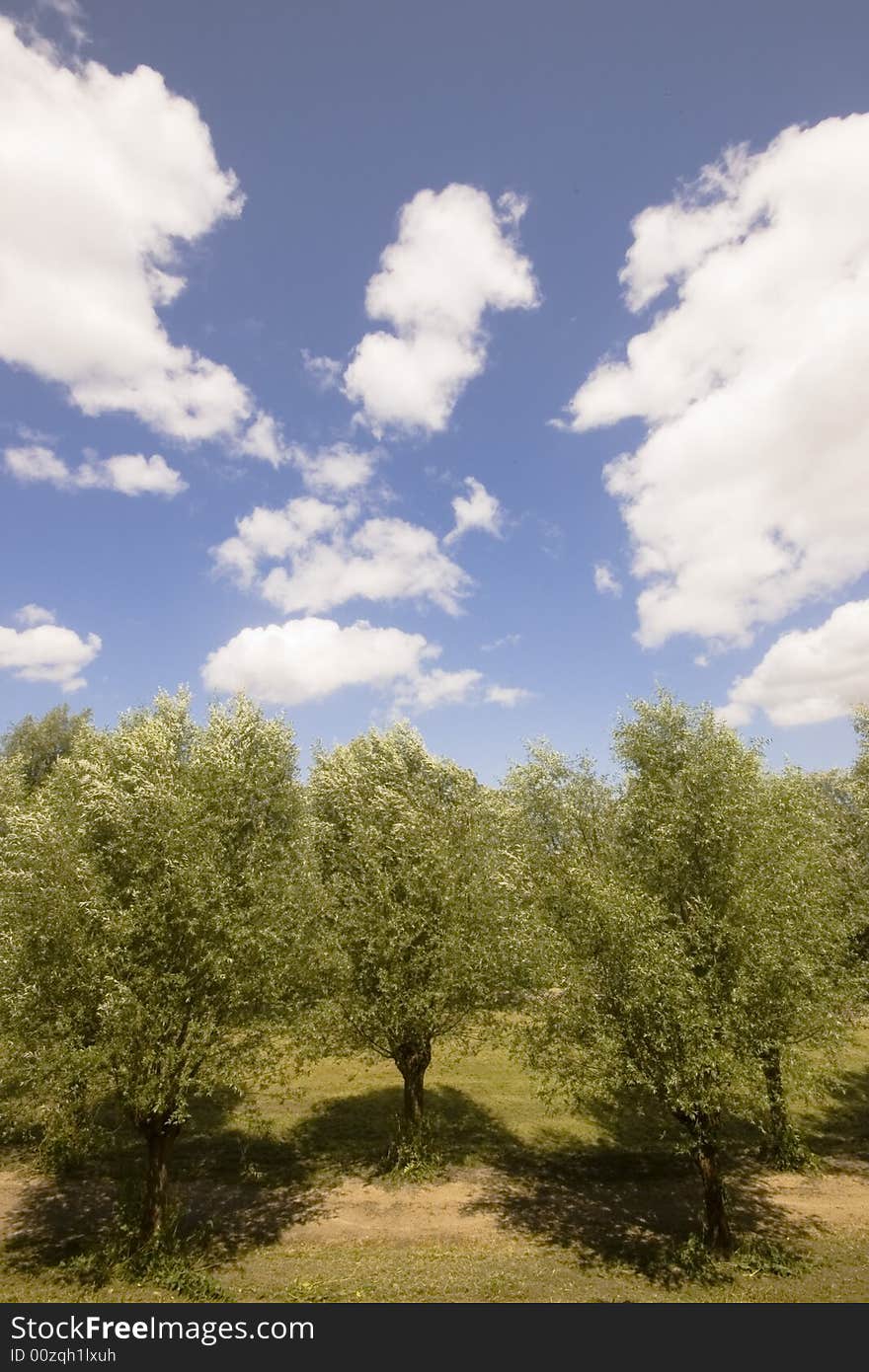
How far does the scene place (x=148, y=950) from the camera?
22.7 m

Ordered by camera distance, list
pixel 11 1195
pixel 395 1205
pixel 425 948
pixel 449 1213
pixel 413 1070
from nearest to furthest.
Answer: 1. pixel 449 1213
2. pixel 395 1205
3. pixel 11 1195
4. pixel 425 948
5. pixel 413 1070

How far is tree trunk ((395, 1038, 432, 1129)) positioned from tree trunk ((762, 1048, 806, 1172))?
14.9 metres

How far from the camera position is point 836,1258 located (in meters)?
23.2

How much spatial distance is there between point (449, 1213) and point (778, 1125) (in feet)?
48.2

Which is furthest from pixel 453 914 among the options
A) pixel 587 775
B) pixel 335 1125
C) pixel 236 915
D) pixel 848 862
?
pixel 848 862

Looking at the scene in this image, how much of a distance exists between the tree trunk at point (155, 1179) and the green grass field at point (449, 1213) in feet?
4.72

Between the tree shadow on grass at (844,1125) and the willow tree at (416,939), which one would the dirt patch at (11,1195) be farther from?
the tree shadow on grass at (844,1125)

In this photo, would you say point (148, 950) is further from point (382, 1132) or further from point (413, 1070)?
point (382, 1132)

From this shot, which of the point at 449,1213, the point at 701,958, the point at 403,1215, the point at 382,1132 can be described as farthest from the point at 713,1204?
the point at 382,1132

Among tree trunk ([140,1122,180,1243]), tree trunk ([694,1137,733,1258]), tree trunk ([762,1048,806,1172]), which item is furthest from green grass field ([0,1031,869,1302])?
tree trunk ([140,1122,180,1243])

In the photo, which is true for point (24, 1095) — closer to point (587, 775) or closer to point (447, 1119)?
point (447, 1119)

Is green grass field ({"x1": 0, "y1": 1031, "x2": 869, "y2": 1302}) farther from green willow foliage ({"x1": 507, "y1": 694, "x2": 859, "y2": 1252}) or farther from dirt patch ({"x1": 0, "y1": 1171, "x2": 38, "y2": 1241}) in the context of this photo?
green willow foliage ({"x1": 507, "y1": 694, "x2": 859, "y2": 1252})

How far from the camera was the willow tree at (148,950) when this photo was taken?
21781 millimetres
